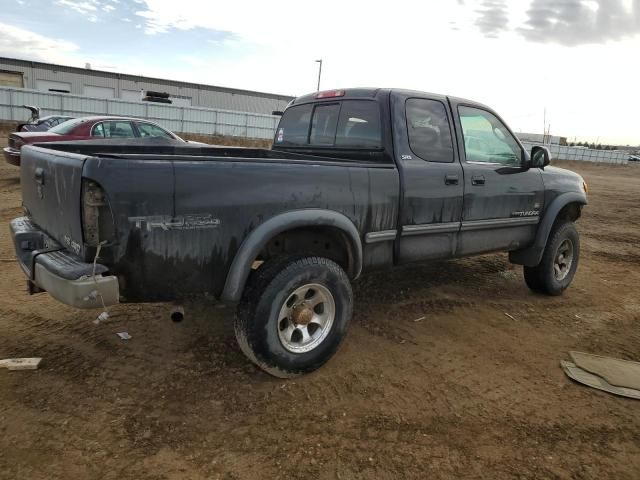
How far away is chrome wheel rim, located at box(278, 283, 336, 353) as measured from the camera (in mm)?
3295

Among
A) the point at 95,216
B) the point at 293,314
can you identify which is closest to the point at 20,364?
the point at 95,216

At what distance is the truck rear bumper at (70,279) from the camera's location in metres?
2.54

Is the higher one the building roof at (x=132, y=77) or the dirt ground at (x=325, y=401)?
the building roof at (x=132, y=77)

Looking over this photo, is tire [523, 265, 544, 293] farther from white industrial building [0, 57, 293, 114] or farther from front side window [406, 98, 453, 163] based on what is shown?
white industrial building [0, 57, 293, 114]

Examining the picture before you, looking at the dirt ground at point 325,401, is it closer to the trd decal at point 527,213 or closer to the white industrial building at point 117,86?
the trd decal at point 527,213

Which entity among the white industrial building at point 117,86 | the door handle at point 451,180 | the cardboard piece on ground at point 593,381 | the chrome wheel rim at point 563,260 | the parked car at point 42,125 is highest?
the white industrial building at point 117,86

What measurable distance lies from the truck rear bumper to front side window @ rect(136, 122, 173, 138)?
879 centimetres

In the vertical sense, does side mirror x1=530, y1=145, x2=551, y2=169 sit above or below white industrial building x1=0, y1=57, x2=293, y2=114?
below

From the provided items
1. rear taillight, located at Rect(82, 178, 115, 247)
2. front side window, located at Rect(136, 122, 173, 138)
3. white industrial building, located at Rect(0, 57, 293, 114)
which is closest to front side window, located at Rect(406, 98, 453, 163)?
rear taillight, located at Rect(82, 178, 115, 247)

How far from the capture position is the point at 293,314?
131 inches

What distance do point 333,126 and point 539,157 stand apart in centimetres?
202

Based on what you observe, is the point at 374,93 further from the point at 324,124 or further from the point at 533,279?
the point at 533,279

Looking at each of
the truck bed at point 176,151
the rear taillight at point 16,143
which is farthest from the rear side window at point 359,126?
the rear taillight at point 16,143

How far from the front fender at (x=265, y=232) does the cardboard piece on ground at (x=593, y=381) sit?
199 centimetres
